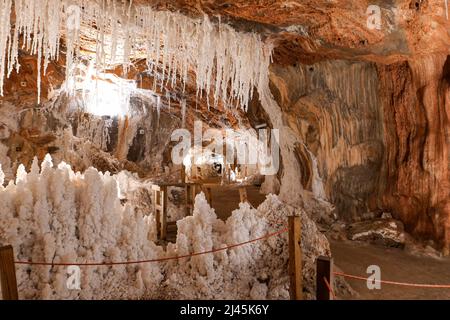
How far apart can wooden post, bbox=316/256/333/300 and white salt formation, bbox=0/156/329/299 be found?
1240 mm

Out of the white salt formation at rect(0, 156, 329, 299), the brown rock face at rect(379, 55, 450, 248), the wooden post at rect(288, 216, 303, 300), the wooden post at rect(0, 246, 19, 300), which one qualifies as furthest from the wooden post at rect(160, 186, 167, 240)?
the brown rock face at rect(379, 55, 450, 248)

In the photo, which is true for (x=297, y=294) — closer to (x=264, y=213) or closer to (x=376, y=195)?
(x=264, y=213)

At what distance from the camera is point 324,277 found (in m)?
3.01

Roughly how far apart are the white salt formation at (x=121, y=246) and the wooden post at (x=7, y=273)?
3.77 ft

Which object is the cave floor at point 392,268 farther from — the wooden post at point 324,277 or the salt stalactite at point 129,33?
A: the salt stalactite at point 129,33

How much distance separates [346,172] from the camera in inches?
334

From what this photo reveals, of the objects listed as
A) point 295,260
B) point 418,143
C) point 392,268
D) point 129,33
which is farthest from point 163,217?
point 418,143

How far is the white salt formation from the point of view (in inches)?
150

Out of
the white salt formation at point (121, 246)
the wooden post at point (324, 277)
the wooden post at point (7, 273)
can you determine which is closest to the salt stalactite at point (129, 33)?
the white salt formation at point (121, 246)

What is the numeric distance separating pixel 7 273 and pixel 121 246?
1831 millimetres

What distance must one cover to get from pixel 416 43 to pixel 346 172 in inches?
133

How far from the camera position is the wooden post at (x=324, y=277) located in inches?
117

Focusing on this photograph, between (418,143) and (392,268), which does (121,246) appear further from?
(418,143)
